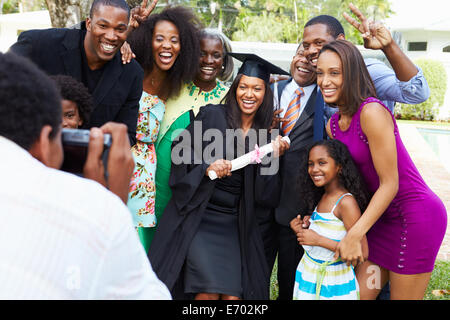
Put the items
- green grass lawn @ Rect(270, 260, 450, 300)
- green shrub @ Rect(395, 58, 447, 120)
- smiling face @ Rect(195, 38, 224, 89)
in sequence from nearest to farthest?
1. smiling face @ Rect(195, 38, 224, 89)
2. green grass lawn @ Rect(270, 260, 450, 300)
3. green shrub @ Rect(395, 58, 447, 120)

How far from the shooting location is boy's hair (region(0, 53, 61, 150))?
1.25 metres

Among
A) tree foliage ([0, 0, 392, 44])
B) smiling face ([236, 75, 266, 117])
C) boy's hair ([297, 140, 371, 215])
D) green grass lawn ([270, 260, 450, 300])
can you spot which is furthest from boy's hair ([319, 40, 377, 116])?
tree foliage ([0, 0, 392, 44])

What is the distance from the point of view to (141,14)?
3863 millimetres

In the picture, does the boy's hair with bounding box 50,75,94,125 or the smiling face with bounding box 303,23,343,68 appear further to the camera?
the smiling face with bounding box 303,23,343,68

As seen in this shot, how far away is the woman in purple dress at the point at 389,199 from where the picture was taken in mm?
2803

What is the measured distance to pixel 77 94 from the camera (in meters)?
3.05

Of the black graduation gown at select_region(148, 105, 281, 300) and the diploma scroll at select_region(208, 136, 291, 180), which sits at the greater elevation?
the diploma scroll at select_region(208, 136, 291, 180)

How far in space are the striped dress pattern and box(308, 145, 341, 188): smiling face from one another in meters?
0.15

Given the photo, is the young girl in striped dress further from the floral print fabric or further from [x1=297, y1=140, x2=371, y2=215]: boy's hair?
the floral print fabric

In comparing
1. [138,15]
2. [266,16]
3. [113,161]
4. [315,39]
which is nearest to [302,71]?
[315,39]

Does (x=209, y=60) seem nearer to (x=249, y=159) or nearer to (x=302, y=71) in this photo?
(x=302, y=71)

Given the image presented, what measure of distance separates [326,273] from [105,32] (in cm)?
225

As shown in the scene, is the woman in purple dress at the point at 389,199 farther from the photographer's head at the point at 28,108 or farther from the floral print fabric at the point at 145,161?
the photographer's head at the point at 28,108

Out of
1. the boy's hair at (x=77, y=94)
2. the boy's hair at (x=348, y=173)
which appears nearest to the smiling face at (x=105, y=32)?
the boy's hair at (x=77, y=94)
